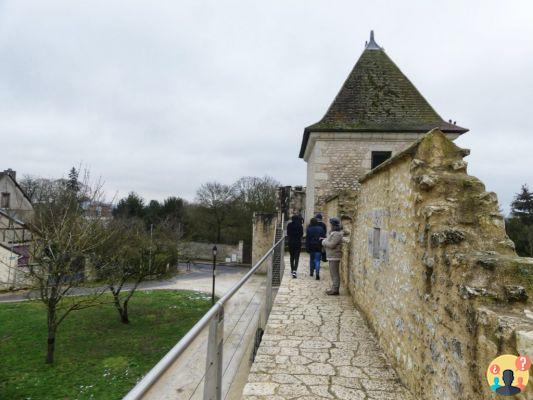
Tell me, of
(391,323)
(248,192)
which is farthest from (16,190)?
(391,323)

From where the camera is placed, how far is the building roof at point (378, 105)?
14250 millimetres

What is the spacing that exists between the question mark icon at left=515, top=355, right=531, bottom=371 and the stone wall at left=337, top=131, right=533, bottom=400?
0.03 metres

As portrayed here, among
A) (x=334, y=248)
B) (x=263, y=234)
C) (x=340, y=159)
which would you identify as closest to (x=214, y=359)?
(x=334, y=248)

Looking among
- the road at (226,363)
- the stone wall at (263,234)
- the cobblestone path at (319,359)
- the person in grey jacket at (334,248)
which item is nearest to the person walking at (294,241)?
the person in grey jacket at (334,248)

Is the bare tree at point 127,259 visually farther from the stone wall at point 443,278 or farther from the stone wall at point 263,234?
the stone wall at point 443,278

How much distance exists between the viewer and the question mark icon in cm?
174

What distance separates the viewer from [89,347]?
1312 cm

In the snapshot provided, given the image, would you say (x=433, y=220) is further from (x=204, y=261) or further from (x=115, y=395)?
(x=204, y=261)

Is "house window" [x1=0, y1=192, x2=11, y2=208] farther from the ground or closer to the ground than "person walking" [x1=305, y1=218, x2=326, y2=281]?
farther from the ground

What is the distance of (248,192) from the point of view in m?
42.3

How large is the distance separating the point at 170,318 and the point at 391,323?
14.4 m

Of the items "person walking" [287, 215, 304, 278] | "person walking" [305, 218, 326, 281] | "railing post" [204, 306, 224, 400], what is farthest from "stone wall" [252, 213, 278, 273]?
"railing post" [204, 306, 224, 400]

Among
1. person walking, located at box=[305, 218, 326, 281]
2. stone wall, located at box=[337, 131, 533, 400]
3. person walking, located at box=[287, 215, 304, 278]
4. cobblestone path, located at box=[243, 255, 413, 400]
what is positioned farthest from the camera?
person walking, located at box=[287, 215, 304, 278]

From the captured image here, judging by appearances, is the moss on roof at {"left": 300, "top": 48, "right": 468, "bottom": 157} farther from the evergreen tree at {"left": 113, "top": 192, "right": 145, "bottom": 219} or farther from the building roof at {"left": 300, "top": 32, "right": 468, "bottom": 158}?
the evergreen tree at {"left": 113, "top": 192, "right": 145, "bottom": 219}
